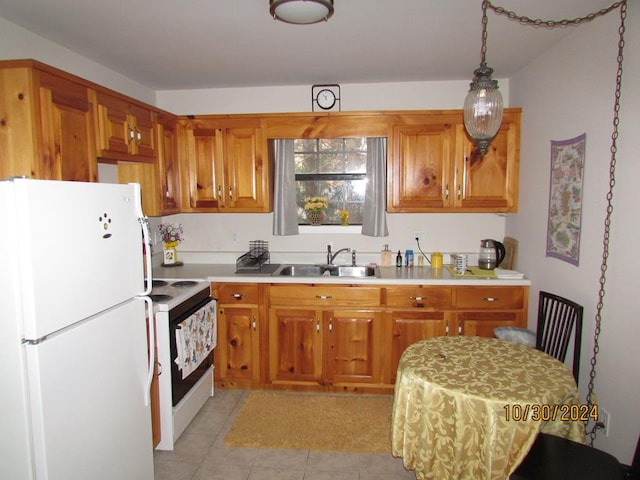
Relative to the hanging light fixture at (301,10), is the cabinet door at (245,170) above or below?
below

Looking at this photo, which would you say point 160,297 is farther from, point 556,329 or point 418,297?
point 556,329

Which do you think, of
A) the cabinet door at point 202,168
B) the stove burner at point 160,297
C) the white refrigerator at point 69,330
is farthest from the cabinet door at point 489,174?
the white refrigerator at point 69,330

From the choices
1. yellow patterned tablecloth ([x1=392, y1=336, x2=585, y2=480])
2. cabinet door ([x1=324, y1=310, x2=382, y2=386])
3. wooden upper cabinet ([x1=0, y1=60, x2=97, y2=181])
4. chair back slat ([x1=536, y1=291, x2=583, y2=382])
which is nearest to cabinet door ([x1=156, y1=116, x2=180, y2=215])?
wooden upper cabinet ([x1=0, y1=60, x2=97, y2=181])

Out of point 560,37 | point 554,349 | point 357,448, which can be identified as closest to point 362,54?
point 560,37

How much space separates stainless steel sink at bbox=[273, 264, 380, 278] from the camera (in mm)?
3703

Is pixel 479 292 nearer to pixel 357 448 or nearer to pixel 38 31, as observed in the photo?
pixel 357 448

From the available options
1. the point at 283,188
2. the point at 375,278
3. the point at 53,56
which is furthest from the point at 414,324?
the point at 53,56

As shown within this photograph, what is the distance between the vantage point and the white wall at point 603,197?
202 cm

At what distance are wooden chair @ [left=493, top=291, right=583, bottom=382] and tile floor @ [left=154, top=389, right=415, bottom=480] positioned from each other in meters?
1.11

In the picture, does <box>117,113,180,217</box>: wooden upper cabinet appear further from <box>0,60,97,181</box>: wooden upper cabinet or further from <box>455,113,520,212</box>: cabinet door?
<box>455,113,520,212</box>: cabinet door

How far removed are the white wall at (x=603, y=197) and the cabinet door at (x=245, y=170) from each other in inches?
85.1

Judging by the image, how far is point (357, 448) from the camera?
265 cm

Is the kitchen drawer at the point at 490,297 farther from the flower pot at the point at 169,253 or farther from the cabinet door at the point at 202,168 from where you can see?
the flower pot at the point at 169,253

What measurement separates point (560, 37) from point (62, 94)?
2930 millimetres
